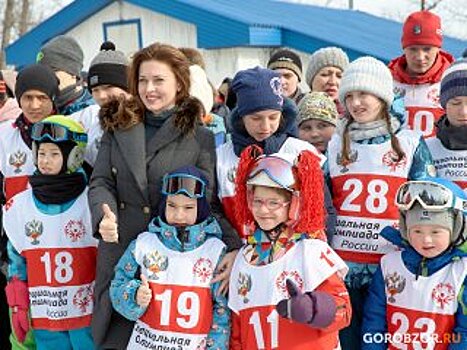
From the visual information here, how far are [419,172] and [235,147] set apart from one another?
3.28 ft

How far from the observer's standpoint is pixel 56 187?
12.2 feet

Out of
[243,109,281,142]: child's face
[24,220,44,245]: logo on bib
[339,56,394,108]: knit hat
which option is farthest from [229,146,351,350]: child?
[24,220,44,245]: logo on bib

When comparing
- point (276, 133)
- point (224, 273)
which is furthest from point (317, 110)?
point (224, 273)

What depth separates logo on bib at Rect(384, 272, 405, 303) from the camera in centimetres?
338

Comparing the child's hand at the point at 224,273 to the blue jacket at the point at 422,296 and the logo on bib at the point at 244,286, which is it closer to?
the logo on bib at the point at 244,286

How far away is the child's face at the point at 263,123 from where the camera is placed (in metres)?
3.45

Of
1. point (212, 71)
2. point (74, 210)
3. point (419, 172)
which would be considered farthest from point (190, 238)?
point (212, 71)

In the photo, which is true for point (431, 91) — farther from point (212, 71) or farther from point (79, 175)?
point (212, 71)

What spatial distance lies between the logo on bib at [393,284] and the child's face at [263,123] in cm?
96

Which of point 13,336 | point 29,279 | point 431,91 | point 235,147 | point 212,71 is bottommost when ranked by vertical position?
point 13,336

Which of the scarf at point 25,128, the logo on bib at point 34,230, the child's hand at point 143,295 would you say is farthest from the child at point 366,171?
the scarf at point 25,128

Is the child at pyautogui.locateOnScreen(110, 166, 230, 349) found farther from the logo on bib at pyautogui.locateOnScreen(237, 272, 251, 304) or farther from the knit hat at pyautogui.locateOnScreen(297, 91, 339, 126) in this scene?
the knit hat at pyautogui.locateOnScreen(297, 91, 339, 126)

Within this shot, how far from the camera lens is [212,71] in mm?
13656

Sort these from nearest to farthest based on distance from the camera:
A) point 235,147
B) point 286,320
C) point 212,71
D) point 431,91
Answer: point 286,320 < point 235,147 < point 431,91 < point 212,71
